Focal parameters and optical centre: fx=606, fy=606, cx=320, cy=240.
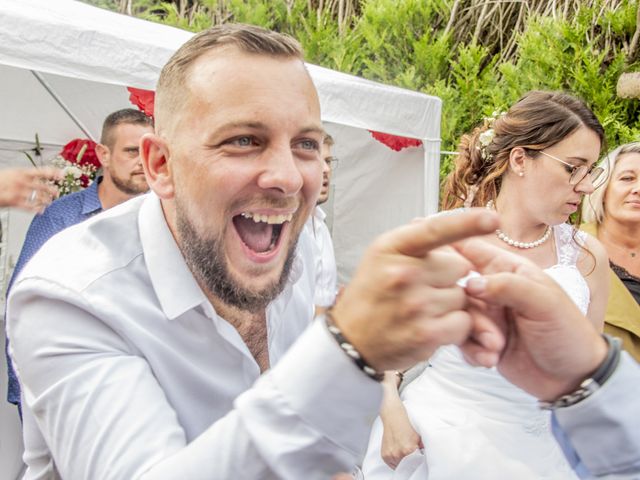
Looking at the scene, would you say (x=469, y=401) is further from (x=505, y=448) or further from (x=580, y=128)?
(x=580, y=128)

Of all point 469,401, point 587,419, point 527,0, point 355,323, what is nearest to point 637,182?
point 469,401

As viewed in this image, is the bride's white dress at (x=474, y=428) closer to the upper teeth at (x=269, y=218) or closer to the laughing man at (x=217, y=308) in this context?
the laughing man at (x=217, y=308)

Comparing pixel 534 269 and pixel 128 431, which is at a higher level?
pixel 534 269

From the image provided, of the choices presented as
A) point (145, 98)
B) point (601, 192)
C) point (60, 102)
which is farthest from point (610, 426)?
point (60, 102)

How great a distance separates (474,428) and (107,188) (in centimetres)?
246

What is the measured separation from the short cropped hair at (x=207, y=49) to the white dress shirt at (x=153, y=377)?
22 cm

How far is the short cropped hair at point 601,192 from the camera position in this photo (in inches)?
125

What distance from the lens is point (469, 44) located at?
24.0 ft

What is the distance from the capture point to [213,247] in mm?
1132

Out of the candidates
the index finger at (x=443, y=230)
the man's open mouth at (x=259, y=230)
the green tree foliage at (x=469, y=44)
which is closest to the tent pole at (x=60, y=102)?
the green tree foliage at (x=469, y=44)

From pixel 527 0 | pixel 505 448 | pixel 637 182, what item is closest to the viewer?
pixel 505 448

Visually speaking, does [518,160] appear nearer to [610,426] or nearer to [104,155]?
[610,426]

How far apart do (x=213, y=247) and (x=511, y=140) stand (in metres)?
1.61

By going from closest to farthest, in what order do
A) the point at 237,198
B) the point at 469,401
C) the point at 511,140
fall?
the point at 237,198
the point at 469,401
the point at 511,140
